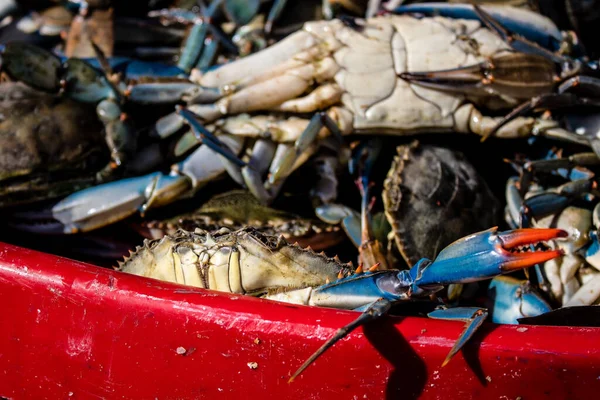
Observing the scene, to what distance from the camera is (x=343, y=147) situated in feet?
7.85

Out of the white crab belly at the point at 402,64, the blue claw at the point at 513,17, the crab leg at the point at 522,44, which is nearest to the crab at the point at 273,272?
the white crab belly at the point at 402,64

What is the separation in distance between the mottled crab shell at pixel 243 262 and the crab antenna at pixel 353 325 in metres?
0.28

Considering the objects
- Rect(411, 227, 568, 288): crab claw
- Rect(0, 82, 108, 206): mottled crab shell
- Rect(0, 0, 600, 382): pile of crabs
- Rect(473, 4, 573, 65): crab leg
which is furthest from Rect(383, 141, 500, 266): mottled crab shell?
Rect(0, 82, 108, 206): mottled crab shell

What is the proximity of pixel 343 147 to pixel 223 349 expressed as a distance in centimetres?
107

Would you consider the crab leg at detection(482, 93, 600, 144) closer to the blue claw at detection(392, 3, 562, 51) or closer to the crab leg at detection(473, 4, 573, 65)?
the crab leg at detection(473, 4, 573, 65)

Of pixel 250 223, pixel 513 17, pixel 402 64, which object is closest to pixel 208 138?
pixel 250 223

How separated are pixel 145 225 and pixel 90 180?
0.25 metres

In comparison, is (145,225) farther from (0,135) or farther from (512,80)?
(512,80)

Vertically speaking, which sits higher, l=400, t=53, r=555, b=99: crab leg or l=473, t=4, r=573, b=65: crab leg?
l=473, t=4, r=573, b=65: crab leg

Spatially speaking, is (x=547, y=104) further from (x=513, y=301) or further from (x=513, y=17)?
(x=513, y=301)

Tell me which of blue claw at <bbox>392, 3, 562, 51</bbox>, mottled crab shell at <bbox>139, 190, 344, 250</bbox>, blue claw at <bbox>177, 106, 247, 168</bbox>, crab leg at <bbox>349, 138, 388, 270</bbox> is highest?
blue claw at <bbox>392, 3, 562, 51</bbox>

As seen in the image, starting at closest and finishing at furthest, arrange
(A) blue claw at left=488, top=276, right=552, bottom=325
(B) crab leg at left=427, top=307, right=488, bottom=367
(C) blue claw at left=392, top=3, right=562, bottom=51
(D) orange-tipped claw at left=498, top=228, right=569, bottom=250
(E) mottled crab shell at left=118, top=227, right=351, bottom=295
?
(D) orange-tipped claw at left=498, top=228, right=569, bottom=250
(B) crab leg at left=427, top=307, right=488, bottom=367
(E) mottled crab shell at left=118, top=227, right=351, bottom=295
(A) blue claw at left=488, top=276, right=552, bottom=325
(C) blue claw at left=392, top=3, right=562, bottom=51

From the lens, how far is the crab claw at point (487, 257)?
48.6 inches

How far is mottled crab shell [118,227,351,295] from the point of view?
162 centimetres
